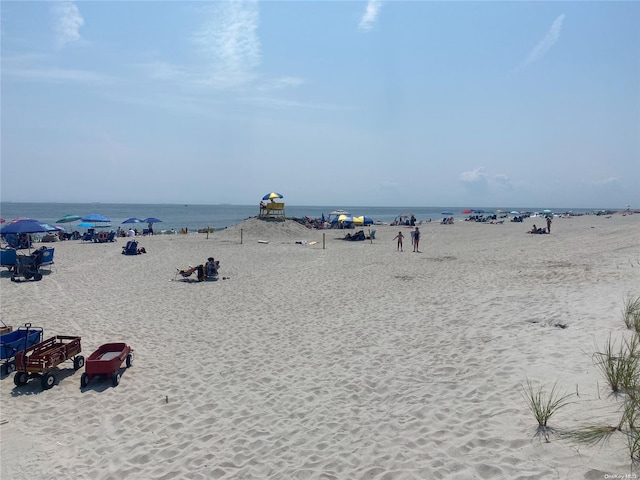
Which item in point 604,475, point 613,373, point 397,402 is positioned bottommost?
point 397,402

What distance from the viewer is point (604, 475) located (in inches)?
129

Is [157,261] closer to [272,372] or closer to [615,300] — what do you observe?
[272,372]

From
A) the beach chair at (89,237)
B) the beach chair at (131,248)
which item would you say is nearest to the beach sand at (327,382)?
the beach chair at (131,248)

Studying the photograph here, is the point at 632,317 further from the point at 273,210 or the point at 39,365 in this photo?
the point at 273,210

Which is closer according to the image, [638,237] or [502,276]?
[502,276]

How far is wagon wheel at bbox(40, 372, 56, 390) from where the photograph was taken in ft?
20.7

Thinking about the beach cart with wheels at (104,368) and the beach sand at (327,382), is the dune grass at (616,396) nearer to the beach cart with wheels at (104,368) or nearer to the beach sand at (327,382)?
the beach sand at (327,382)

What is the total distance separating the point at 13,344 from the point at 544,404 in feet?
26.1

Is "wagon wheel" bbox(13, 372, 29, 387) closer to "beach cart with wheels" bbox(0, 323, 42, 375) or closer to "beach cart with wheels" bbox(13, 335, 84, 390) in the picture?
"beach cart with wheels" bbox(13, 335, 84, 390)

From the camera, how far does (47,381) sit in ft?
20.7

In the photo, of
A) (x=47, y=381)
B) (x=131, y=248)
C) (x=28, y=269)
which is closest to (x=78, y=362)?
(x=47, y=381)

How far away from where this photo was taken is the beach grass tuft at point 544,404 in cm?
409

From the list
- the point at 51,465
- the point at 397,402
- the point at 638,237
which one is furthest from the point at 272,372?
the point at 638,237

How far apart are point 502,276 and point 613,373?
29.8 ft
